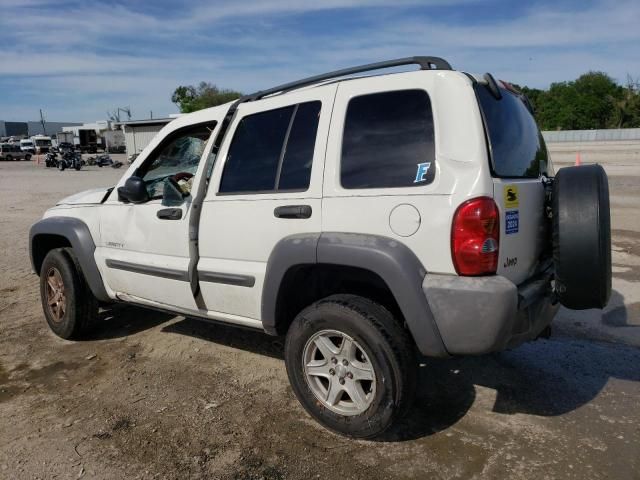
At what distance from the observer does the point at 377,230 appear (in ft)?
9.08

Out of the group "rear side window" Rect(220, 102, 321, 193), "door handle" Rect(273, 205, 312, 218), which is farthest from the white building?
"door handle" Rect(273, 205, 312, 218)

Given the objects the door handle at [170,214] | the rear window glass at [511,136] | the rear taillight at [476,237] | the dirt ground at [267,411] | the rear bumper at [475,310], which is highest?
the rear window glass at [511,136]

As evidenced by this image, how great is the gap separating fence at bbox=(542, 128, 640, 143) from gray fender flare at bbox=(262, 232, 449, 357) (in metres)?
51.4

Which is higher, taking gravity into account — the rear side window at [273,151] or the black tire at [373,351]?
the rear side window at [273,151]

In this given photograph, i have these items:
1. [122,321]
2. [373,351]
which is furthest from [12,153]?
[373,351]

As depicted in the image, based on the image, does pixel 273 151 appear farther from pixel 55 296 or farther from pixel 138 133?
pixel 138 133

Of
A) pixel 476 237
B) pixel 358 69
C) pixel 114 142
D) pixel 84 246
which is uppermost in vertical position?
pixel 114 142

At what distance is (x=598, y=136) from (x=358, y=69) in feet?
174

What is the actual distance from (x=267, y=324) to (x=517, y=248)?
1494 millimetres

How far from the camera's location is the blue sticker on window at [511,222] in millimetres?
2648

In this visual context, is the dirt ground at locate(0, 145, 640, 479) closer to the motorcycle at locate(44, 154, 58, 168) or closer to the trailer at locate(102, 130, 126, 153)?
the motorcycle at locate(44, 154, 58, 168)

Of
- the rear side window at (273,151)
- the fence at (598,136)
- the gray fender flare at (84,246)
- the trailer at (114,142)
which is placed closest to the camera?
the rear side window at (273,151)

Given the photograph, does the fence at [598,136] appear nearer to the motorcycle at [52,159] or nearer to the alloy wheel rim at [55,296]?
the motorcycle at [52,159]

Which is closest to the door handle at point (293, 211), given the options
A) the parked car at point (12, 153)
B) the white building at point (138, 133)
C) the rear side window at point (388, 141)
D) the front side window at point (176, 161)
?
the rear side window at point (388, 141)
